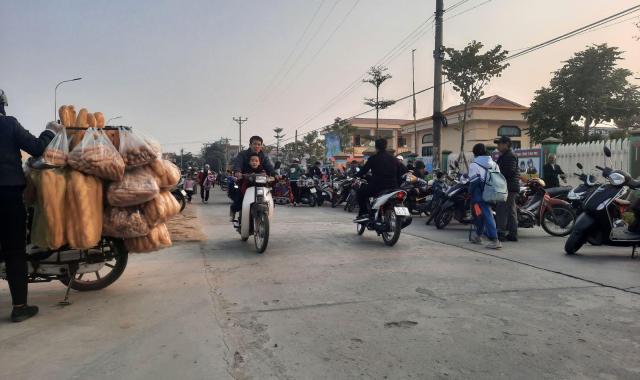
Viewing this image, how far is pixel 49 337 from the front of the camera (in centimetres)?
351

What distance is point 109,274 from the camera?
4.82 m

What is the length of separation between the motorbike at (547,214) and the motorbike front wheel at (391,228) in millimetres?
2712

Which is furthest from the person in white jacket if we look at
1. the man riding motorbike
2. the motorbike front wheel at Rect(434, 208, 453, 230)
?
the man riding motorbike

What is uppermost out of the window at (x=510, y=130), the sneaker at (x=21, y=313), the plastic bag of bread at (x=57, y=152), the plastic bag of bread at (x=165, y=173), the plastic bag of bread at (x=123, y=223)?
the window at (x=510, y=130)

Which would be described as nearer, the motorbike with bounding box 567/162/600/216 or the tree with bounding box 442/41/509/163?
the motorbike with bounding box 567/162/600/216

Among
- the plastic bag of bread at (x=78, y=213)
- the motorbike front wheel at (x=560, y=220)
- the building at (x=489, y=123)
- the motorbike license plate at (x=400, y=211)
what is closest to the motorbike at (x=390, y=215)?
the motorbike license plate at (x=400, y=211)

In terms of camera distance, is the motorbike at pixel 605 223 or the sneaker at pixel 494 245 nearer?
the motorbike at pixel 605 223

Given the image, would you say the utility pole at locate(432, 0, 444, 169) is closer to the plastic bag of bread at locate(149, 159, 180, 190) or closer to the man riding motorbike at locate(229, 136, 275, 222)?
the man riding motorbike at locate(229, 136, 275, 222)

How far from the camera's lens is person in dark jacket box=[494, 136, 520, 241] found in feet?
26.2

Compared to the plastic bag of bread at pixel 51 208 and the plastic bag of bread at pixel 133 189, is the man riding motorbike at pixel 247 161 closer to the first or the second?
the plastic bag of bread at pixel 133 189

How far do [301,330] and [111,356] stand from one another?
1272 mm

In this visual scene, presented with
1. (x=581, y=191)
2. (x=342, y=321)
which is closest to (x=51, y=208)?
(x=342, y=321)

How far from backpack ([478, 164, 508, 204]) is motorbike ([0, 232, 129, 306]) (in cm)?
519

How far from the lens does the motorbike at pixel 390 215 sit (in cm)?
720
